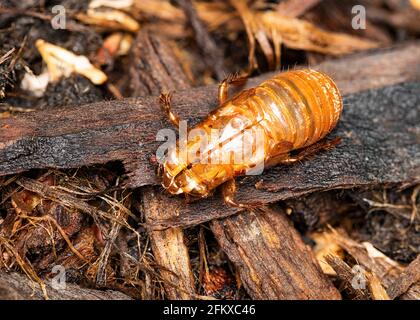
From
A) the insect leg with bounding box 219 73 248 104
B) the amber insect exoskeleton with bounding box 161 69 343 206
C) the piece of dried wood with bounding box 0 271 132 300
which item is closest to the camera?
the piece of dried wood with bounding box 0 271 132 300

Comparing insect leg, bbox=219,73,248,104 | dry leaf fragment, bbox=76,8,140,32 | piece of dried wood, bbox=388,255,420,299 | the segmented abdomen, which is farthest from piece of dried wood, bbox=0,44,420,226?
dry leaf fragment, bbox=76,8,140,32

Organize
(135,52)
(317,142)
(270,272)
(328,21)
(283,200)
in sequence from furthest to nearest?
(328,21) → (135,52) → (317,142) → (283,200) → (270,272)

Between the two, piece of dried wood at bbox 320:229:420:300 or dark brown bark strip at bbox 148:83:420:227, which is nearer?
piece of dried wood at bbox 320:229:420:300

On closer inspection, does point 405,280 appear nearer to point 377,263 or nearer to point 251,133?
point 377,263

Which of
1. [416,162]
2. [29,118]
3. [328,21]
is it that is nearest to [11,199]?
[29,118]

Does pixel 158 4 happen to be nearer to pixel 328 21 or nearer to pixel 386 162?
pixel 328 21

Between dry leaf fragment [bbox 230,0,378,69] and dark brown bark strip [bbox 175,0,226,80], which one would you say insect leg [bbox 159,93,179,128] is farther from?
dry leaf fragment [bbox 230,0,378,69]
